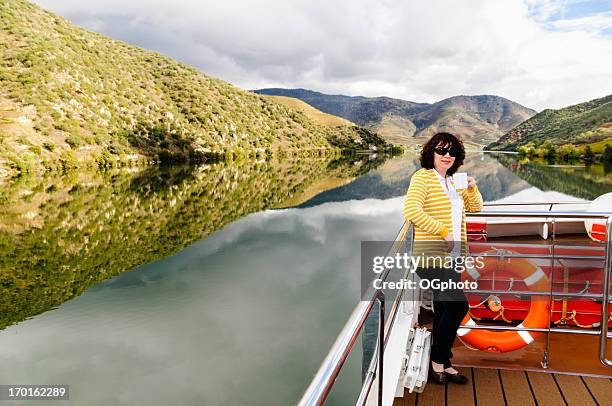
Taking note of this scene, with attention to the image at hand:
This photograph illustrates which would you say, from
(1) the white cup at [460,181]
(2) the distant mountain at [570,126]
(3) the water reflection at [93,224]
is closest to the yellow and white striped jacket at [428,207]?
(1) the white cup at [460,181]

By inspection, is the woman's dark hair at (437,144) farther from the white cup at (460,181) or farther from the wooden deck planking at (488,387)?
the wooden deck planking at (488,387)

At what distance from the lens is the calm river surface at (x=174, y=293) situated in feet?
20.2

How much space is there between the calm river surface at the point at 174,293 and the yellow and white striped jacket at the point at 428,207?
114 inches

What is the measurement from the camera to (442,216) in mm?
2465

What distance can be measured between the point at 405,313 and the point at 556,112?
153068 mm

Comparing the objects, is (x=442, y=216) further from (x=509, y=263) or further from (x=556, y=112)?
(x=556, y=112)

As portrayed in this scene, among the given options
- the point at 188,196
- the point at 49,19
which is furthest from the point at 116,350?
the point at 49,19

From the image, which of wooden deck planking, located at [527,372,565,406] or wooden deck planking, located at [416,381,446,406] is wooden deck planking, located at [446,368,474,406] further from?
wooden deck planking, located at [527,372,565,406]

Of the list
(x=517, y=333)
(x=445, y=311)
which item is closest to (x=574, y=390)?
(x=517, y=333)

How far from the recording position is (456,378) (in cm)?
267

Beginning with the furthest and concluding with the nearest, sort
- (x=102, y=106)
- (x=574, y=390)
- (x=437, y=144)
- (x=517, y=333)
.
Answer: (x=102, y=106), (x=517, y=333), (x=574, y=390), (x=437, y=144)

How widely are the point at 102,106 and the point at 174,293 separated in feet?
133

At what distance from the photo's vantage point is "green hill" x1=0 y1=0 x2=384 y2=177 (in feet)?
110

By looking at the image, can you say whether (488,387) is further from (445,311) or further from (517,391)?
(445,311)
